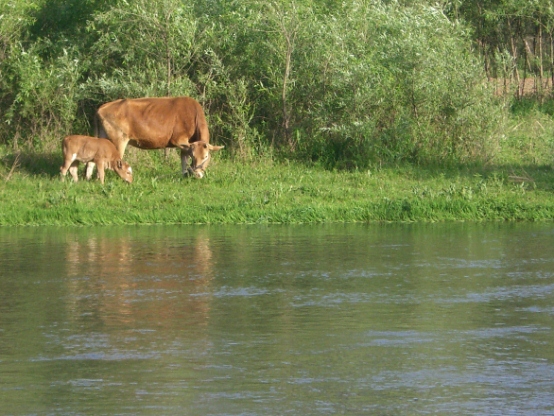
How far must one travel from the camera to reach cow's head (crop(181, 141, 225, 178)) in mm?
18984

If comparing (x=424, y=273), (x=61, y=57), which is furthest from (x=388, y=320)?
(x=61, y=57)

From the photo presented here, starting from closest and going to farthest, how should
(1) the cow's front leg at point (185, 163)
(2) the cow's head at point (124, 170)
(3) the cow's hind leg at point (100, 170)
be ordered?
(3) the cow's hind leg at point (100, 170) < (2) the cow's head at point (124, 170) < (1) the cow's front leg at point (185, 163)

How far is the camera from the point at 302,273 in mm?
11391

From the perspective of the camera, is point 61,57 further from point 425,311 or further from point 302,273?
point 425,311

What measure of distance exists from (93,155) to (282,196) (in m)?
3.80

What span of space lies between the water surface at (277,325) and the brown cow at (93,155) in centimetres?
455

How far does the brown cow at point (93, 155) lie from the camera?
18609 mm

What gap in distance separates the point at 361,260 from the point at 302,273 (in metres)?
1.14

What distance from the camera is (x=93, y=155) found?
1869 cm

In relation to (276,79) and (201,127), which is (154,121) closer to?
(201,127)

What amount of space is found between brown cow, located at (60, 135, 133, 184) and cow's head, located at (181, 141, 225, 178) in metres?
1.12

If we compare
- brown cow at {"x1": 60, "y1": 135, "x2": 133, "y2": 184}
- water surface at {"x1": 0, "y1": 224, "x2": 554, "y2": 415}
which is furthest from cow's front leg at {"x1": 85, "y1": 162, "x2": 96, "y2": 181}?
water surface at {"x1": 0, "y1": 224, "x2": 554, "y2": 415}

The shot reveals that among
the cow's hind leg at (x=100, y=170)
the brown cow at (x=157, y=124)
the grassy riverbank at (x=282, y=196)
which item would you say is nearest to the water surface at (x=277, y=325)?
the grassy riverbank at (x=282, y=196)

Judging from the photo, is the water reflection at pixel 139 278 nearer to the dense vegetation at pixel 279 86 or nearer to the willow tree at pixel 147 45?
the dense vegetation at pixel 279 86
